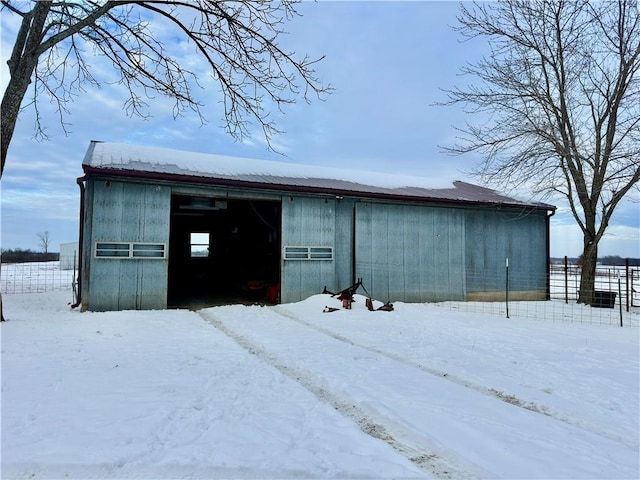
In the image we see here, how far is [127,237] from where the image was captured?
9.19 m

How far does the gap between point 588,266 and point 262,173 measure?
10747 mm

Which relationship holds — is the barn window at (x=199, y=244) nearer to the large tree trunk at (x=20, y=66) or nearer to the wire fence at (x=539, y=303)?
the wire fence at (x=539, y=303)

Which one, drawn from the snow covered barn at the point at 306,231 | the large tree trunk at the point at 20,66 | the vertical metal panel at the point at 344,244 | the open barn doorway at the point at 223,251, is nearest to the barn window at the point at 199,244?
the open barn doorway at the point at 223,251

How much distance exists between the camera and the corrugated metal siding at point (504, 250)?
13219mm

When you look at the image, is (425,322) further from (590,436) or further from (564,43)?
(564,43)

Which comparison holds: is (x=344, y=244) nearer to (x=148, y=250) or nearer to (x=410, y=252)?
(x=410, y=252)

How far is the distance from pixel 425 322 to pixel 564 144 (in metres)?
7.90

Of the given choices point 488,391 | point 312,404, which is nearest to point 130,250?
point 312,404

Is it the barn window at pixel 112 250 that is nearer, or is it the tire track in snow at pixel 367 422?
the tire track in snow at pixel 367 422

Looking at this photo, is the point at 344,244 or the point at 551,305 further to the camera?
the point at 551,305

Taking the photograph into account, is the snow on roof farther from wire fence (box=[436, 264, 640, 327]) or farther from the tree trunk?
wire fence (box=[436, 264, 640, 327])

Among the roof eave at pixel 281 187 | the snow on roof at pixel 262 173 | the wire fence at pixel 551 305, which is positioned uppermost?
the snow on roof at pixel 262 173

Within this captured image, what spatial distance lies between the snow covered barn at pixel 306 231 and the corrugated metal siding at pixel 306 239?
3 centimetres

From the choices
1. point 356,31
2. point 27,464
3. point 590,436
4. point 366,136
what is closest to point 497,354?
point 590,436
